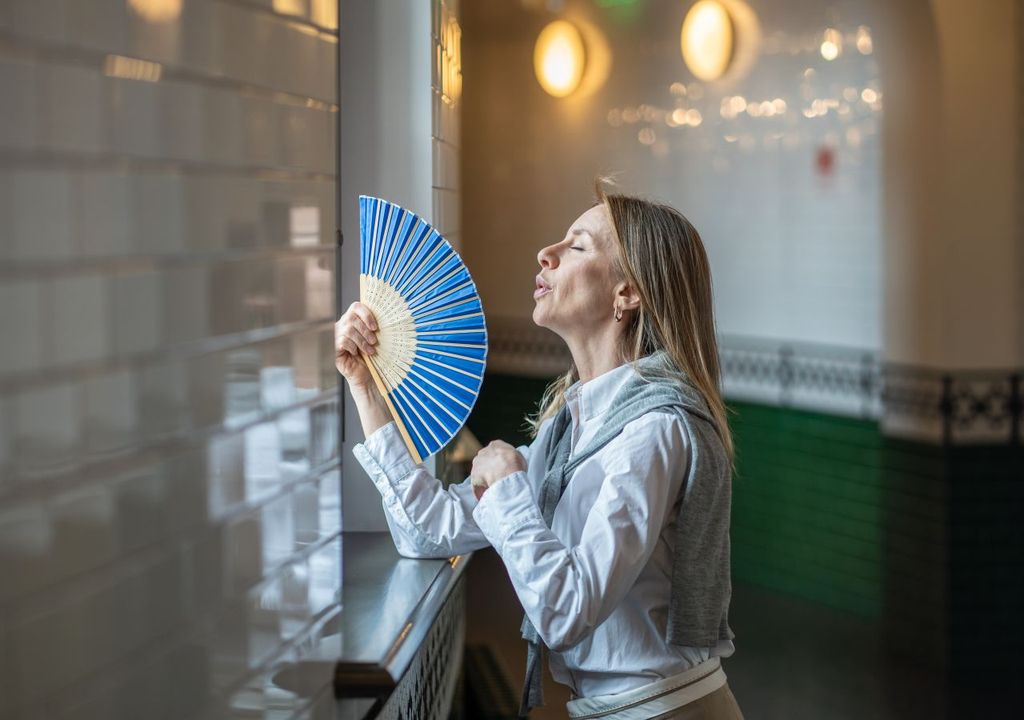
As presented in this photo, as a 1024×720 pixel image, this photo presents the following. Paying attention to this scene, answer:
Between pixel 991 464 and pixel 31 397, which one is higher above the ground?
pixel 31 397

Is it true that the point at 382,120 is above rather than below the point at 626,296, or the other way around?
above

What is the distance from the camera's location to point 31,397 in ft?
2.80

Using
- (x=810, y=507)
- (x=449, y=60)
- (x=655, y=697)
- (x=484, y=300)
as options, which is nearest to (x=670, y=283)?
(x=655, y=697)

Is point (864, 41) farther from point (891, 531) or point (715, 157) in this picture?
point (891, 531)

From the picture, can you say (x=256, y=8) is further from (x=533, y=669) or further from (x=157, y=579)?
(x=533, y=669)

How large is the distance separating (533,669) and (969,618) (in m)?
3.45

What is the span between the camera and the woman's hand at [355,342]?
85.5 inches

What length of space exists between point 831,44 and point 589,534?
454 cm

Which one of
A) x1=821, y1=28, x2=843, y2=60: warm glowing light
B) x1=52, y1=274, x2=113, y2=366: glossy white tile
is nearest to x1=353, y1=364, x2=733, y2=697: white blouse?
x1=52, y1=274, x2=113, y2=366: glossy white tile

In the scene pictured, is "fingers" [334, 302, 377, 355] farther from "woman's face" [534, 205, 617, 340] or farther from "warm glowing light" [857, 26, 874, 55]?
"warm glowing light" [857, 26, 874, 55]

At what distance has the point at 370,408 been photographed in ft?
7.29

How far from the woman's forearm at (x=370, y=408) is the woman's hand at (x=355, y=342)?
1cm

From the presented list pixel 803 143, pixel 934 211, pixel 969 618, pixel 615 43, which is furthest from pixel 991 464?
pixel 615 43

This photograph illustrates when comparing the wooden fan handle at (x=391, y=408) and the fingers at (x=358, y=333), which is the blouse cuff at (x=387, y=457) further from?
the fingers at (x=358, y=333)
